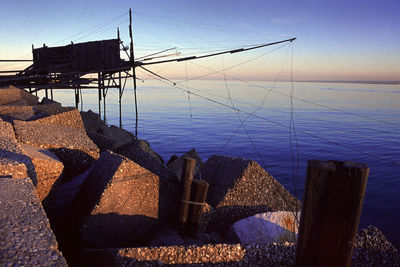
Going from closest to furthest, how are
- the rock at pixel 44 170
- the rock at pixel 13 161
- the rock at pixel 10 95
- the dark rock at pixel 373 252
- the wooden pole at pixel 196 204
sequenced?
1. the rock at pixel 13 161
2. the dark rock at pixel 373 252
3. the rock at pixel 44 170
4. the wooden pole at pixel 196 204
5. the rock at pixel 10 95

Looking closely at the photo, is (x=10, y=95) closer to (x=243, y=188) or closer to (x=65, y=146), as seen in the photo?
(x=65, y=146)

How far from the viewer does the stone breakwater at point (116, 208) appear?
2529mm

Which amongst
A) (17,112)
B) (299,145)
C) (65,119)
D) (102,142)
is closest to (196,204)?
(102,142)

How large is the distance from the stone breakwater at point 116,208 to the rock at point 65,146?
0.02 meters

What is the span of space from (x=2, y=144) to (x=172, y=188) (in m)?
2.43

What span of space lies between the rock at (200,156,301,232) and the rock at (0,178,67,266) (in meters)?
2.83

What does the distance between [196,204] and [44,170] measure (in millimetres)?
2170

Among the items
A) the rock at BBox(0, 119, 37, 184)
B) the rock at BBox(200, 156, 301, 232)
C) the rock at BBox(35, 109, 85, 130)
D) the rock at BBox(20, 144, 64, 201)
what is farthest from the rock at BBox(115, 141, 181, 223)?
the rock at BBox(35, 109, 85, 130)

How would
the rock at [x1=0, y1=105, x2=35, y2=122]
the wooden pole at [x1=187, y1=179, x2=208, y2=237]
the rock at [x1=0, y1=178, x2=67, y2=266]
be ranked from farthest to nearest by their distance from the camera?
the rock at [x1=0, y1=105, x2=35, y2=122] < the wooden pole at [x1=187, y1=179, x2=208, y2=237] < the rock at [x1=0, y1=178, x2=67, y2=266]

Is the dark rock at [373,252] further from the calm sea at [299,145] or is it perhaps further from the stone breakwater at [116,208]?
the calm sea at [299,145]

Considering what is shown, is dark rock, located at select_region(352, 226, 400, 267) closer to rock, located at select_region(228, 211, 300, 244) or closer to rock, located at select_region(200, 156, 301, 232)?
rock, located at select_region(228, 211, 300, 244)

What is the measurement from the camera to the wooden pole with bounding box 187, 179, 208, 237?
14.5ft

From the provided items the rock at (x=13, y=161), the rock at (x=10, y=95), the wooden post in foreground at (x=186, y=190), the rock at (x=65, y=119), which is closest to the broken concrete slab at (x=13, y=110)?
the rock at (x=65, y=119)

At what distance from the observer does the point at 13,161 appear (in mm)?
3271
